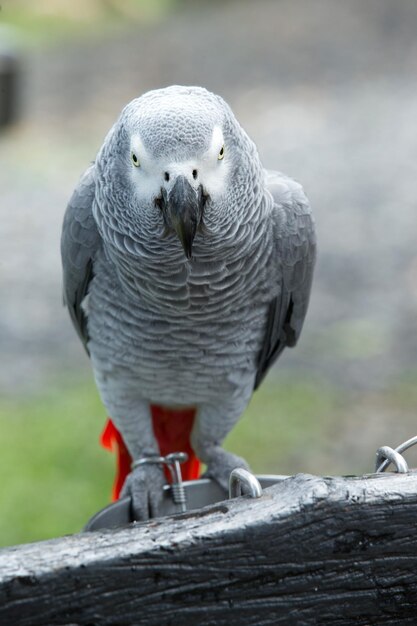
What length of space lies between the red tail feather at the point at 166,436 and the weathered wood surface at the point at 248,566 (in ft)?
2.11

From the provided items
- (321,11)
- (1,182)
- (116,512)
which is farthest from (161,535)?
(321,11)

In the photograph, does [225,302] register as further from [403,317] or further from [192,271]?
[403,317]

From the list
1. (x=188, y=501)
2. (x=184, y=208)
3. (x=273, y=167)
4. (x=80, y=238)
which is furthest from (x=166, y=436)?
(x=273, y=167)

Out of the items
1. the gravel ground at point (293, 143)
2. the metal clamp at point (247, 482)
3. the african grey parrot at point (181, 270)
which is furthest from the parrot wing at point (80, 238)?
the gravel ground at point (293, 143)

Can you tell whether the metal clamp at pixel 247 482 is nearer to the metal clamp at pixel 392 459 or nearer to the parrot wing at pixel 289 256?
the metal clamp at pixel 392 459

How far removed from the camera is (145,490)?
126cm

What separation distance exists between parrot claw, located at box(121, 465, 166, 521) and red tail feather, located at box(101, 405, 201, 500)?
0.07 meters

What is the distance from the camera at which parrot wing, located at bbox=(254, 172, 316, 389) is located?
3.94 ft

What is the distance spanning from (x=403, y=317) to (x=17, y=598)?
7.90ft

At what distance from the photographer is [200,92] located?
0.97m

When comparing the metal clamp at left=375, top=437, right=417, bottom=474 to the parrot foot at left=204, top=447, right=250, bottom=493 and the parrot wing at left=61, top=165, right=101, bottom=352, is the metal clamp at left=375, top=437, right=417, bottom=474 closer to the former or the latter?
the parrot foot at left=204, top=447, right=250, bottom=493

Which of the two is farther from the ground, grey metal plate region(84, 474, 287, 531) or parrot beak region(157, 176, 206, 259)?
parrot beak region(157, 176, 206, 259)

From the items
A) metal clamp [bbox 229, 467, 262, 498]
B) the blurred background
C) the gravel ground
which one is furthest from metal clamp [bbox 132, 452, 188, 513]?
the gravel ground

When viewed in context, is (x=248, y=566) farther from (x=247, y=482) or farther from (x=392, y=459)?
(x=392, y=459)
